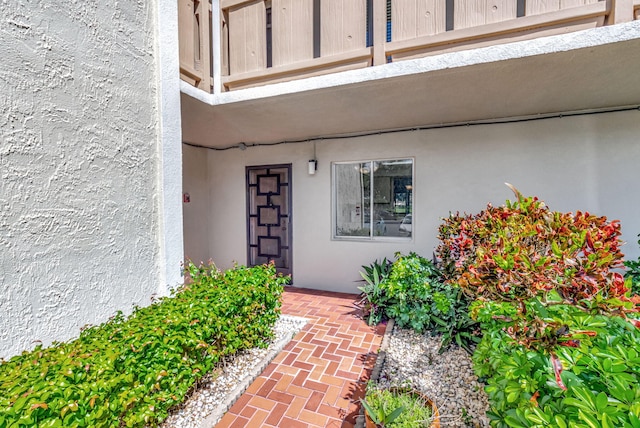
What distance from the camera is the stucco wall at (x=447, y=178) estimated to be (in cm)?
446

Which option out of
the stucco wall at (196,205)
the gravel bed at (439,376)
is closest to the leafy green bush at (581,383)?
the gravel bed at (439,376)

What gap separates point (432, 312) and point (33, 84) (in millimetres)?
4988

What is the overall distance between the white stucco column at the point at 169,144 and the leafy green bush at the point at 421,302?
9.94ft

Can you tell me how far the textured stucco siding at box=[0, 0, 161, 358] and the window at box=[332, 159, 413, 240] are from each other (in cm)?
358

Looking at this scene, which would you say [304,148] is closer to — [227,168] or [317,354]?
[227,168]

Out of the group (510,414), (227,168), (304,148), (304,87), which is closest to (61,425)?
(510,414)

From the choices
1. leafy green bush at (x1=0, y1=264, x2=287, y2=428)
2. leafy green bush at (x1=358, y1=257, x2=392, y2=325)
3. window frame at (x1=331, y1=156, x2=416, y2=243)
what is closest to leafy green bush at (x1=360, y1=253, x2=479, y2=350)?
leafy green bush at (x1=358, y1=257, x2=392, y2=325)

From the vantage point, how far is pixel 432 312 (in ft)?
13.2

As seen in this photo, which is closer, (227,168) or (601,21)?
(601,21)

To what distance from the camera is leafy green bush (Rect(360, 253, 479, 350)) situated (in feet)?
12.1

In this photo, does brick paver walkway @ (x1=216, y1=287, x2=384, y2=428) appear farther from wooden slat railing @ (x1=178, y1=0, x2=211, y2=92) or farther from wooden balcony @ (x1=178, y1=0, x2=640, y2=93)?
wooden slat railing @ (x1=178, y1=0, x2=211, y2=92)

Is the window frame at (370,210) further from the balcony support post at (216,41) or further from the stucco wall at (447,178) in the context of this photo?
the balcony support post at (216,41)

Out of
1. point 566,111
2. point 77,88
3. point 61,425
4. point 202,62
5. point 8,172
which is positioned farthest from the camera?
point 566,111

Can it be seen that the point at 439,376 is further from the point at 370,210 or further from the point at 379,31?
the point at 379,31
